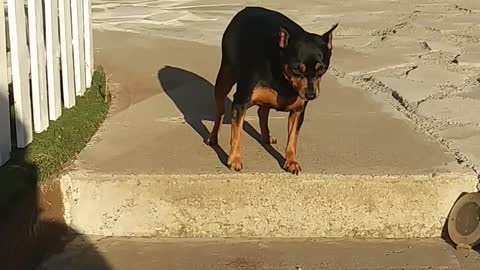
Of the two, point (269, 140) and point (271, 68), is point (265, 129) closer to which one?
point (269, 140)

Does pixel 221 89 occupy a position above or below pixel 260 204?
above

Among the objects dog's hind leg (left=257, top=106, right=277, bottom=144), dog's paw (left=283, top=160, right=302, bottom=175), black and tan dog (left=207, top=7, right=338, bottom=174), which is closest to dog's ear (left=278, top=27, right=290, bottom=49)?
black and tan dog (left=207, top=7, right=338, bottom=174)

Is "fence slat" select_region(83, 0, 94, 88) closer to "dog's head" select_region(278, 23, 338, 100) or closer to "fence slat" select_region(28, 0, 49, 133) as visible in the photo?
"fence slat" select_region(28, 0, 49, 133)

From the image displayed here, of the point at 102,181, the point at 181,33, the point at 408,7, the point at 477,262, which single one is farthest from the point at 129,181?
the point at 408,7

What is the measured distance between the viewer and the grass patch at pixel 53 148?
4070mm

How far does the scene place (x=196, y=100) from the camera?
5.95 meters

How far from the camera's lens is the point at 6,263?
3785 millimetres

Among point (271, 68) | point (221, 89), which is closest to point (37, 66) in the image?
point (221, 89)

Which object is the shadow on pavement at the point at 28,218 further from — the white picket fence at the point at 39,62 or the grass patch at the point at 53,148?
the white picket fence at the point at 39,62

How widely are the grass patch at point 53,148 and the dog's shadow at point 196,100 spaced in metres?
0.52

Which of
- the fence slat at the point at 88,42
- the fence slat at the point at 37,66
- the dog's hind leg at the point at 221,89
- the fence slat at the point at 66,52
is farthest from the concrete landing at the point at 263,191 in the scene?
the fence slat at the point at 88,42

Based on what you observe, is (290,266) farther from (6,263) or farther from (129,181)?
(6,263)

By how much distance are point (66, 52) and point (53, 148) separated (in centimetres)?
83

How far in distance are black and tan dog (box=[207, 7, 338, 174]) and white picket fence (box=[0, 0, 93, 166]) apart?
36.2 inches
